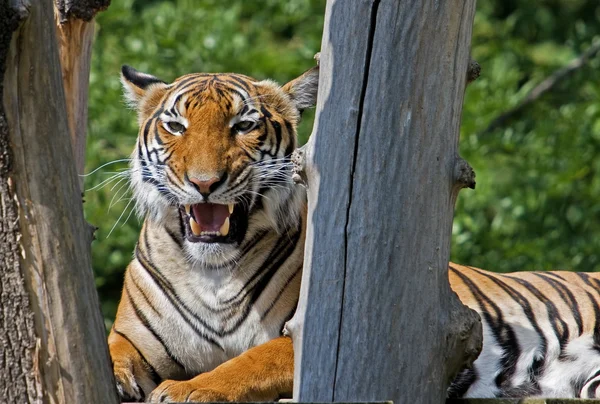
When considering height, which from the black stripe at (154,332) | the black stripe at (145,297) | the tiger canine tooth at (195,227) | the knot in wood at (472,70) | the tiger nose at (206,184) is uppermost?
the knot in wood at (472,70)

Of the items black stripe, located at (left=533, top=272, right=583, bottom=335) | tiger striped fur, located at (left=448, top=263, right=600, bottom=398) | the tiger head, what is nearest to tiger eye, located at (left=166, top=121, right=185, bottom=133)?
the tiger head

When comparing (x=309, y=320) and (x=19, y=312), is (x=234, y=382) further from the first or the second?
(x=19, y=312)

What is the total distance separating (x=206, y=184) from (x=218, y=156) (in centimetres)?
11

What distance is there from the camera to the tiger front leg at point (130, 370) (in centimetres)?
339

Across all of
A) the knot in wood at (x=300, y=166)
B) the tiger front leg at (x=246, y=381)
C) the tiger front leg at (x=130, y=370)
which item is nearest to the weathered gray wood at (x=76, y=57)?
the tiger front leg at (x=130, y=370)

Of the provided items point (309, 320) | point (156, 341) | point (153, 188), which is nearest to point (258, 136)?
point (153, 188)

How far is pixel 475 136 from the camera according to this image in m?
7.50

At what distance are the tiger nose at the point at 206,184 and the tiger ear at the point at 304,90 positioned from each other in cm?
55

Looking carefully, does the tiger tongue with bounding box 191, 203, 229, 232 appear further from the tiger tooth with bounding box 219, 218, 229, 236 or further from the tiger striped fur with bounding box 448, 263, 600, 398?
the tiger striped fur with bounding box 448, 263, 600, 398

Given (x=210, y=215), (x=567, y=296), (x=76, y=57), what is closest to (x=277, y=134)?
(x=210, y=215)

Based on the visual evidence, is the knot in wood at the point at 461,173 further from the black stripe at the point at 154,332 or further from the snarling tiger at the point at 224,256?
the black stripe at the point at 154,332

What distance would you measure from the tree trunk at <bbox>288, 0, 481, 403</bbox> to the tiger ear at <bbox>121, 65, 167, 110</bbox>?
130 cm

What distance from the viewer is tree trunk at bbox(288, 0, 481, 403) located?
2.57 metres

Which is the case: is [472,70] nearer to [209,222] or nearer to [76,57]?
[209,222]
